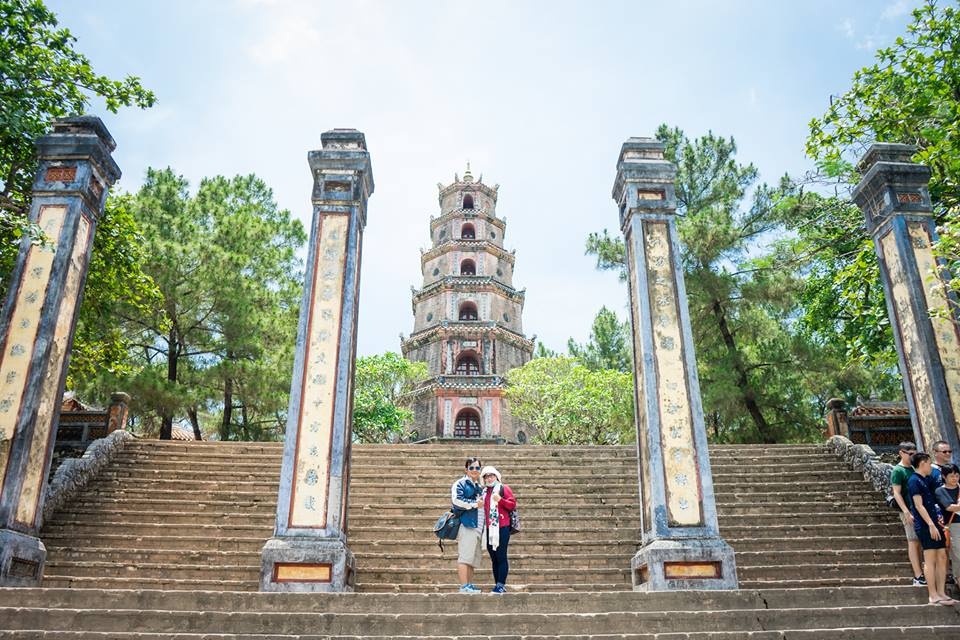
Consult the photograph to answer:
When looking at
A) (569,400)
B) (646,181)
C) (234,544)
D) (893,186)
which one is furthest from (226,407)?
(893,186)

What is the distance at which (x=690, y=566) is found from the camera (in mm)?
5727

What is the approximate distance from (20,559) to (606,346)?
86.7ft

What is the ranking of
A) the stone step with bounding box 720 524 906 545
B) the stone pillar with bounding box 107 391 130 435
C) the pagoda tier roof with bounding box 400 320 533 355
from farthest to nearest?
the pagoda tier roof with bounding box 400 320 533 355 → the stone pillar with bounding box 107 391 130 435 → the stone step with bounding box 720 524 906 545

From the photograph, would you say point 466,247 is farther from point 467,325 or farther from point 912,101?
point 912,101

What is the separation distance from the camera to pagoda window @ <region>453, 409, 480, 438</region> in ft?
81.7

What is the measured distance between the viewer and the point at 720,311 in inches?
631

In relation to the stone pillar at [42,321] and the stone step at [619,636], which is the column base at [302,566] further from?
the stone pillar at [42,321]

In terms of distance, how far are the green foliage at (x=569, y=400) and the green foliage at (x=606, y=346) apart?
18.4ft

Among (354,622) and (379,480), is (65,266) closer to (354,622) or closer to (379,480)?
(354,622)

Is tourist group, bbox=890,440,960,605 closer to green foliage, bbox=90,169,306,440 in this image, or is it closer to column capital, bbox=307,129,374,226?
column capital, bbox=307,129,374,226

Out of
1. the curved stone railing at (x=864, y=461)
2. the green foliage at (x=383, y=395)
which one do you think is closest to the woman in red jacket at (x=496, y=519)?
the curved stone railing at (x=864, y=461)

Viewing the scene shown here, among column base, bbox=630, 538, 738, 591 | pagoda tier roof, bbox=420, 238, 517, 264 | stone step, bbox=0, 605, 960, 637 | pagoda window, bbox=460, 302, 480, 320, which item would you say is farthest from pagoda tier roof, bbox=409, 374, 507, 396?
stone step, bbox=0, 605, 960, 637

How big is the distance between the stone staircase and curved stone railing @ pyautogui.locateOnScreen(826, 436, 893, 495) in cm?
19

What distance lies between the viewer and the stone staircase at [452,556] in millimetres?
4258
